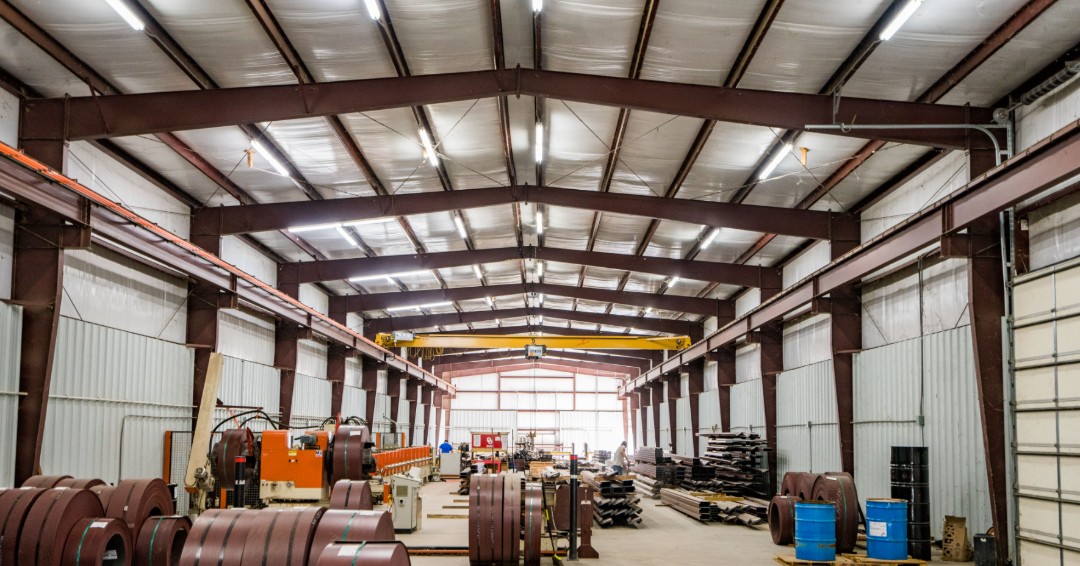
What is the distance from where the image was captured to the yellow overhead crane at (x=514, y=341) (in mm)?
34156

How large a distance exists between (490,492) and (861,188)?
34.8 ft

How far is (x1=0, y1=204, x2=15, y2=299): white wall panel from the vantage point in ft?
42.2

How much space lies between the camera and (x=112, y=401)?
16062mm

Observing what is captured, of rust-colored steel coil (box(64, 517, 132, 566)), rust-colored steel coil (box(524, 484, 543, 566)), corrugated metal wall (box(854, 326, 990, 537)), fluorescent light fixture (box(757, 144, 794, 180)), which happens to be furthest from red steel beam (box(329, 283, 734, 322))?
rust-colored steel coil (box(64, 517, 132, 566))

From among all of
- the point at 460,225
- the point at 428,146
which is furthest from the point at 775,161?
the point at 460,225

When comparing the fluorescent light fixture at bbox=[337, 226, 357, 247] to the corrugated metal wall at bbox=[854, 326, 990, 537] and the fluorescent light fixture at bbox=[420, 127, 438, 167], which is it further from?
the corrugated metal wall at bbox=[854, 326, 990, 537]

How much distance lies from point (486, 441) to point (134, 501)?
84.6 ft

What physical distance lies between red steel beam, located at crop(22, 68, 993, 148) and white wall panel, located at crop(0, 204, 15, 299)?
4.41ft

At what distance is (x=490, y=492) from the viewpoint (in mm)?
13273

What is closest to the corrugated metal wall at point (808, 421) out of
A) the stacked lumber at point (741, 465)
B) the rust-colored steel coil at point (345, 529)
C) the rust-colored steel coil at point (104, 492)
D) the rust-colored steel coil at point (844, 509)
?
the stacked lumber at point (741, 465)

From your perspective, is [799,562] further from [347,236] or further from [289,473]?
[347,236]

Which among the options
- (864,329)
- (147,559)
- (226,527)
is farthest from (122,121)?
(864,329)

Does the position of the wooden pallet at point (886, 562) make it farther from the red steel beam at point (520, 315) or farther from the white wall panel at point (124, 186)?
the red steel beam at point (520, 315)

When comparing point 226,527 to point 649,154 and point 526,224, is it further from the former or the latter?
point 526,224
